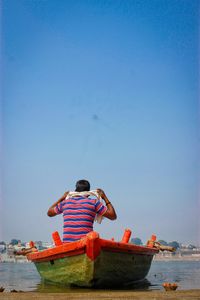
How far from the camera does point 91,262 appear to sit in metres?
7.64

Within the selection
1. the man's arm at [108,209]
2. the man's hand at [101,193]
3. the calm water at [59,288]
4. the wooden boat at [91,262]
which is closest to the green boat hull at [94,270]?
the wooden boat at [91,262]

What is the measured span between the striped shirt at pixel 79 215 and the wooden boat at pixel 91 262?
0.38 metres

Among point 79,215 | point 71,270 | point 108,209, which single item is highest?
point 108,209

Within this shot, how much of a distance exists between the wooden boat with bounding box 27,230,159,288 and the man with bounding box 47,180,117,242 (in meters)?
0.40

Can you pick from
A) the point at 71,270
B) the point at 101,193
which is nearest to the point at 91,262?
the point at 71,270

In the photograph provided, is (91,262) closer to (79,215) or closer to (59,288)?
(79,215)

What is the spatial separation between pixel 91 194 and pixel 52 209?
1.10 metres

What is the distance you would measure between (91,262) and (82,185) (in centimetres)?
181

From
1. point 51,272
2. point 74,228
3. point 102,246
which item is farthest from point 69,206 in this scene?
point 51,272

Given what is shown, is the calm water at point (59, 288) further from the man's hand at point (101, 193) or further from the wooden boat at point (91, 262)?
the man's hand at point (101, 193)

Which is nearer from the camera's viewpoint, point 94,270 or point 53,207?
point 94,270

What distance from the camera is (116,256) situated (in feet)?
27.1

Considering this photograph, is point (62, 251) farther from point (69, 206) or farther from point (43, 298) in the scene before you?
point (43, 298)

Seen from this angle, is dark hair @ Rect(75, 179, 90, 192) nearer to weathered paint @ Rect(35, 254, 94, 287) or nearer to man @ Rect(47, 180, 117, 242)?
man @ Rect(47, 180, 117, 242)
